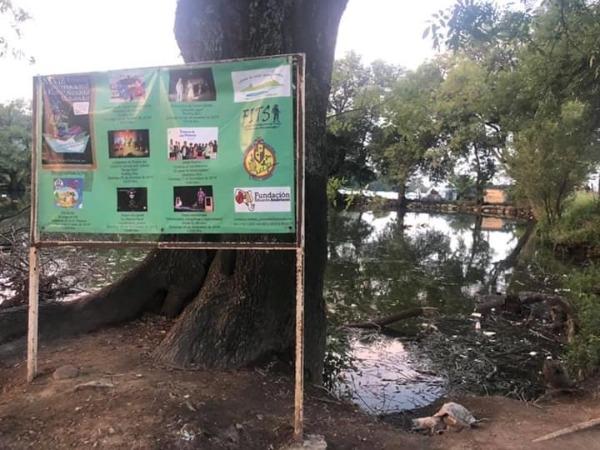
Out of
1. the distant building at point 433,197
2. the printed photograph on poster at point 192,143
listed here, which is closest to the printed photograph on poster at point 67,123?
the printed photograph on poster at point 192,143

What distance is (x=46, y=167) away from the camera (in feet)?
14.0

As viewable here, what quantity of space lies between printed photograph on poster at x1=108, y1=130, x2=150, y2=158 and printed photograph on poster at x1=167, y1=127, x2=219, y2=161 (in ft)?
0.65

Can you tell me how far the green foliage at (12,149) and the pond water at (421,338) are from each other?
3202 centimetres

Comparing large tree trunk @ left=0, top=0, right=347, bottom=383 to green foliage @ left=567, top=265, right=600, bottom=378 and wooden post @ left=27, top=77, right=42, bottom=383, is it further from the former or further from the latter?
green foliage @ left=567, top=265, right=600, bottom=378

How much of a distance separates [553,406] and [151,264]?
4.63 m

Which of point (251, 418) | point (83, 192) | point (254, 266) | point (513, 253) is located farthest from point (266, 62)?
point (513, 253)

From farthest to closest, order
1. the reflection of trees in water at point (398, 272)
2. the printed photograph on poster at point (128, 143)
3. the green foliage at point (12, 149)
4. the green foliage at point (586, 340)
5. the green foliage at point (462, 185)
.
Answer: the green foliage at point (462, 185) → the green foliage at point (12, 149) → the reflection of trees in water at point (398, 272) → the green foliage at point (586, 340) → the printed photograph on poster at point (128, 143)

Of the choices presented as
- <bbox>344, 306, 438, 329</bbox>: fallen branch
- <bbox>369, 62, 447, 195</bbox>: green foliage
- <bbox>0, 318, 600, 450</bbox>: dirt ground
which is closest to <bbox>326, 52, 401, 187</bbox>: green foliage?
<bbox>369, 62, 447, 195</bbox>: green foliage

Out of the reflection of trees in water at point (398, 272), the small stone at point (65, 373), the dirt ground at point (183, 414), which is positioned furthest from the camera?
the reflection of trees in water at point (398, 272)

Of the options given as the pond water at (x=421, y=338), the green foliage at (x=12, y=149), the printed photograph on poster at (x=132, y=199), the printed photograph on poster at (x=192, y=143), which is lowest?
the pond water at (x=421, y=338)

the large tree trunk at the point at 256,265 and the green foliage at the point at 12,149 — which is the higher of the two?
the green foliage at the point at 12,149

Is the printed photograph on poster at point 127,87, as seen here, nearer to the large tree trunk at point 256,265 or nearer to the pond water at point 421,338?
the large tree trunk at point 256,265

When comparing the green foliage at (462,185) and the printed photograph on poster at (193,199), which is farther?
the green foliage at (462,185)

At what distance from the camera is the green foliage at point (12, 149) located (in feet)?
138
